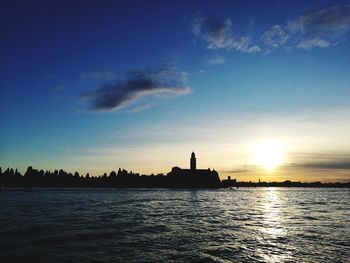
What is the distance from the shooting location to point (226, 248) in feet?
93.0

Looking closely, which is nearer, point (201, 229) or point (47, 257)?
point (47, 257)

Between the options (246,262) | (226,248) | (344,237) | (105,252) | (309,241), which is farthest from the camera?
(344,237)

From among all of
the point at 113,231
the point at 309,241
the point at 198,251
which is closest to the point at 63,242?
the point at 113,231

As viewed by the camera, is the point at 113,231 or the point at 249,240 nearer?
the point at 249,240

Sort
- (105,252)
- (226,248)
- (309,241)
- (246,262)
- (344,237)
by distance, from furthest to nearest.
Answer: (344,237), (309,241), (226,248), (105,252), (246,262)

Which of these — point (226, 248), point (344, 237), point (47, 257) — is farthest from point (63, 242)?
point (344, 237)

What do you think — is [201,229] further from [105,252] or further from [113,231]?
[105,252]

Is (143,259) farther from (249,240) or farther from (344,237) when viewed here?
(344,237)

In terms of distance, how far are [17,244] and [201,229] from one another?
66.2 ft

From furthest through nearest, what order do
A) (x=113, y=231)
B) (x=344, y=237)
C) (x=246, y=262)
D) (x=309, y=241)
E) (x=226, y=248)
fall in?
1. (x=113, y=231)
2. (x=344, y=237)
3. (x=309, y=241)
4. (x=226, y=248)
5. (x=246, y=262)

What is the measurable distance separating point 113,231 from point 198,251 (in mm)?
13729

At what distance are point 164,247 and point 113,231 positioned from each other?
10896 millimetres

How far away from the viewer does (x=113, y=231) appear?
1478 inches

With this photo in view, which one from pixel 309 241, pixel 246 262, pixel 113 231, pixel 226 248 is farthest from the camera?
pixel 113 231
